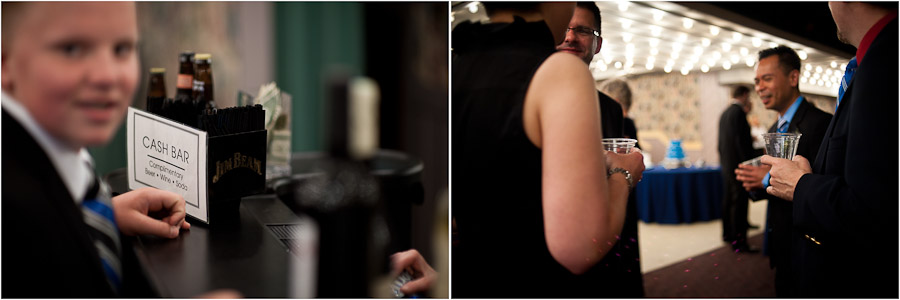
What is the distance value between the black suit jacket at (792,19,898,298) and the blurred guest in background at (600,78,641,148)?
0.97ft

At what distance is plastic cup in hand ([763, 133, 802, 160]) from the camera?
95 centimetres

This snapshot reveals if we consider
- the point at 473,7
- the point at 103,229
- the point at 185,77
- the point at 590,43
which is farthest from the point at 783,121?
the point at 185,77

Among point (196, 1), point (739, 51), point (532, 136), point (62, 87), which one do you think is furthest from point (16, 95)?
point (196, 1)

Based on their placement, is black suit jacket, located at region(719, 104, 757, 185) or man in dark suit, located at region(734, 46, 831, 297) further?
black suit jacket, located at region(719, 104, 757, 185)

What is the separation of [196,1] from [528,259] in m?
3.25

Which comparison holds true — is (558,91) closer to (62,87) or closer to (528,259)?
(528,259)

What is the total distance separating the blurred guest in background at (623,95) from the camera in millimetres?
923

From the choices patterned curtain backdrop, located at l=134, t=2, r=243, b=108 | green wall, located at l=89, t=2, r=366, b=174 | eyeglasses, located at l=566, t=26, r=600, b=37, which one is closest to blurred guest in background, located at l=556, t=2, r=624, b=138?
eyeglasses, located at l=566, t=26, r=600, b=37

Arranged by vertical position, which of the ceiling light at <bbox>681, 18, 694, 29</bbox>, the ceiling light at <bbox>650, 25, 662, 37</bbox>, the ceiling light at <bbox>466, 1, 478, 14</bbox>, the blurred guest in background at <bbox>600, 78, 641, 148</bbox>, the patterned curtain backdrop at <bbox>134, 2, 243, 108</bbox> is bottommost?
the blurred guest in background at <bbox>600, 78, 641, 148</bbox>

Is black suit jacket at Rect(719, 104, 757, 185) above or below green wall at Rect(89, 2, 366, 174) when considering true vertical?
below

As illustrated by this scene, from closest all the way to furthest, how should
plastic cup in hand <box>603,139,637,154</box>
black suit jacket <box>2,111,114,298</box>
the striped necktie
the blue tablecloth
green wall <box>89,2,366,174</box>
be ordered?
black suit jacket <box>2,111,114,298</box> → the striped necktie → plastic cup in hand <box>603,139,637,154</box> → the blue tablecloth → green wall <box>89,2,366,174</box>

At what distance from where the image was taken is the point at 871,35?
2.73 feet

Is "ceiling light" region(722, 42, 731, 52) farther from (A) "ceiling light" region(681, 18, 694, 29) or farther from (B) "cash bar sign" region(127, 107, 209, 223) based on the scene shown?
(B) "cash bar sign" region(127, 107, 209, 223)

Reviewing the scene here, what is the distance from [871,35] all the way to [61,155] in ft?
3.82
